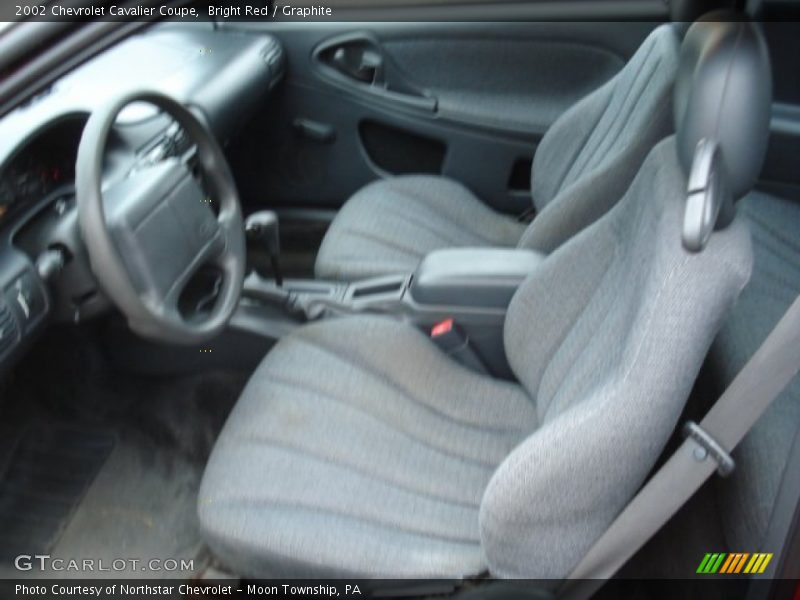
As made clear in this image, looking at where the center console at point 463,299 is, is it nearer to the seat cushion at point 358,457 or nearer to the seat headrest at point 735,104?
the seat cushion at point 358,457

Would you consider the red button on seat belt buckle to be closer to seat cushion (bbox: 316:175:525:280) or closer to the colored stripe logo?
seat cushion (bbox: 316:175:525:280)

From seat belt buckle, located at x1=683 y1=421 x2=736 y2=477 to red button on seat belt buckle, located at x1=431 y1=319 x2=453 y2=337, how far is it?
571mm

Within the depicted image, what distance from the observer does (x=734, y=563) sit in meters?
1.04

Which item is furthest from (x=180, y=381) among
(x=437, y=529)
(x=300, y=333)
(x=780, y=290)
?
(x=780, y=290)

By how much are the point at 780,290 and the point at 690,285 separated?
0.66 meters

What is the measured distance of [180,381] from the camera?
5.96 ft

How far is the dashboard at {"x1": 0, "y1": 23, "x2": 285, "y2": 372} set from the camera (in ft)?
3.99

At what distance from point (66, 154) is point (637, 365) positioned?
1.01 meters

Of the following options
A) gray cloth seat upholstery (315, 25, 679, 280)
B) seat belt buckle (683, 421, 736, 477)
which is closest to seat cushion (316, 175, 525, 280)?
gray cloth seat upholstery (315, 25, 679, 280)

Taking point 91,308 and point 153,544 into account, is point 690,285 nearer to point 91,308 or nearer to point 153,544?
point 91,308

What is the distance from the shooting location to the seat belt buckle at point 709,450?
0.96 m

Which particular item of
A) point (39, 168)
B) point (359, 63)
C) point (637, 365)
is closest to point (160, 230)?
point (39, 168)

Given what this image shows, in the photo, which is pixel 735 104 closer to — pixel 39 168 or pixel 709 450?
pixel 709 450

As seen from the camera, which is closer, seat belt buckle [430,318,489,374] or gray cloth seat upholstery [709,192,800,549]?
gray cloth seat upholstery [709,192,800,549]
